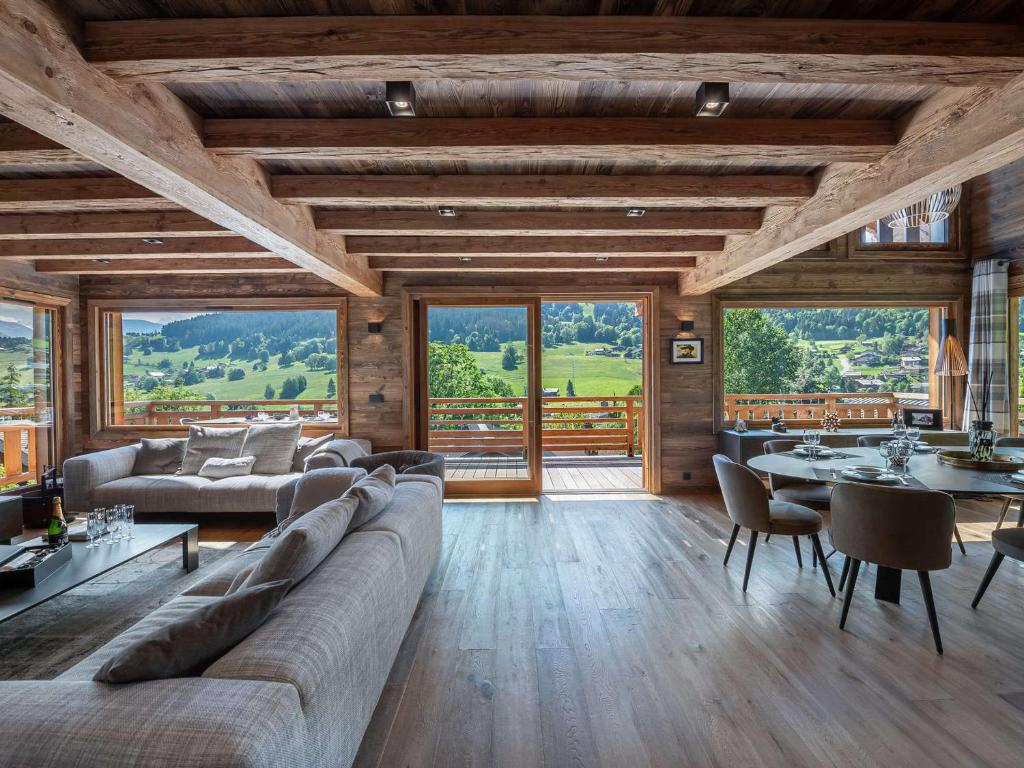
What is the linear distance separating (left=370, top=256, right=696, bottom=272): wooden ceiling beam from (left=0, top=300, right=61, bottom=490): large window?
11.9ft

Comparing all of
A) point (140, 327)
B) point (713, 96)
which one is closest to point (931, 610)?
point (713, 96)

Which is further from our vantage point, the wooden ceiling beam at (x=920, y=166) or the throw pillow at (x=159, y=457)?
the throw pillow at (x=159, y=457)

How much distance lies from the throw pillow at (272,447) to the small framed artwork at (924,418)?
6349mm

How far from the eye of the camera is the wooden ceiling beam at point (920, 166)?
1.98 metres

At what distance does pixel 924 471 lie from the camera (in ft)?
10.2

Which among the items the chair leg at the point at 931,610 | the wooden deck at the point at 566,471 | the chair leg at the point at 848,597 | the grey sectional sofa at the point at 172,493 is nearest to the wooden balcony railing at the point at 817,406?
the wooden deck at the point at 566,471

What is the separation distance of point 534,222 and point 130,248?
11.5ft

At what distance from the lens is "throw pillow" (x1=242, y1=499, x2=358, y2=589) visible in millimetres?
1673

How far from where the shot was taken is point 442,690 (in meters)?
2.17

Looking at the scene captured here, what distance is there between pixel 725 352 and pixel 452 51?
504 cm

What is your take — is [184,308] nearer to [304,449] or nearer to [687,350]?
[304,449]

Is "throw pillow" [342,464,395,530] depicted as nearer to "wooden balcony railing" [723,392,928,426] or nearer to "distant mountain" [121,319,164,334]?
"wooden balcony railing" [723,392,928,426]

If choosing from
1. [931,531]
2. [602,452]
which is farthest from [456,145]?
[602,452]

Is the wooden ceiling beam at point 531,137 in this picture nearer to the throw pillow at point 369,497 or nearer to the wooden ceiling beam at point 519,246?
the throw pillow at point 369,497
